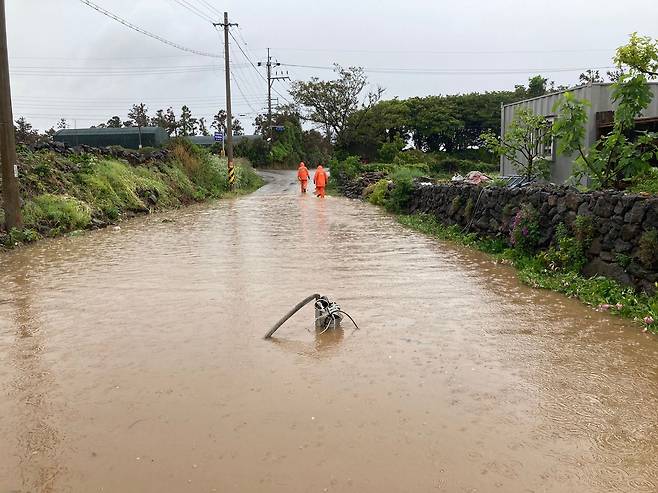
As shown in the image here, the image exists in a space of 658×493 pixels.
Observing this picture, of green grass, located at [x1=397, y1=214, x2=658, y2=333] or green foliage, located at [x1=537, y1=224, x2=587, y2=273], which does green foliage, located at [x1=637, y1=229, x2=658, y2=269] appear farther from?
green foliage, located at [x1=537, y1=224, x2=587, y2=273]

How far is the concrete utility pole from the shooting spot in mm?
11977

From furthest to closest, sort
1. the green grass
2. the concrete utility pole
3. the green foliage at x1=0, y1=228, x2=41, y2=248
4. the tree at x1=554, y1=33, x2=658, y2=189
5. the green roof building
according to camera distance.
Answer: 1. the green roof building
2. the green foliage at x1=0, y1=228, x2=41, y2=248
3. the concrete utility pole
4. the tree at x1=554, y1=33, x2=658, y2=189
5. the green grass

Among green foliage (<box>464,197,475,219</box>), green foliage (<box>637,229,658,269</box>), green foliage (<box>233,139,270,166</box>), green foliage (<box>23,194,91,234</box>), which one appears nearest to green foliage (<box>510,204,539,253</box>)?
green foliage (<box>637,229,658,269</box>)

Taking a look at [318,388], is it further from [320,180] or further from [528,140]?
[320,180]

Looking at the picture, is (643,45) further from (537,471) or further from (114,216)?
(114,216)

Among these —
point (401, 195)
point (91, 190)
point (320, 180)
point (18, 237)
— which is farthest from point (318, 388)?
point (320, 180)

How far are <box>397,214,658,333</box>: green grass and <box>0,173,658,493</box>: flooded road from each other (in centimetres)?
26

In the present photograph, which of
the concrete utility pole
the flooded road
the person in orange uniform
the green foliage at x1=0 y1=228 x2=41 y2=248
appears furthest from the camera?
the person in orange uniform

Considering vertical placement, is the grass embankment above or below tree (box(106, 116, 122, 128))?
below

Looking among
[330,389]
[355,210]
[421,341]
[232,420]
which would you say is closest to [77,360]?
[232,420]

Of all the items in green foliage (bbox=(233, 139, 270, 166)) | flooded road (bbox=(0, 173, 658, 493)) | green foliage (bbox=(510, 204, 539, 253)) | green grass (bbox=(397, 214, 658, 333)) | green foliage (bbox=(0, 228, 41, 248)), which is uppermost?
green foliage (bbox=(233, 139, 270, 166))

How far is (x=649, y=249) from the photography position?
682cm

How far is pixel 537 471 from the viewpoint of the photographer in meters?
3.47

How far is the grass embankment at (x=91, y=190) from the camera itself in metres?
14.4
